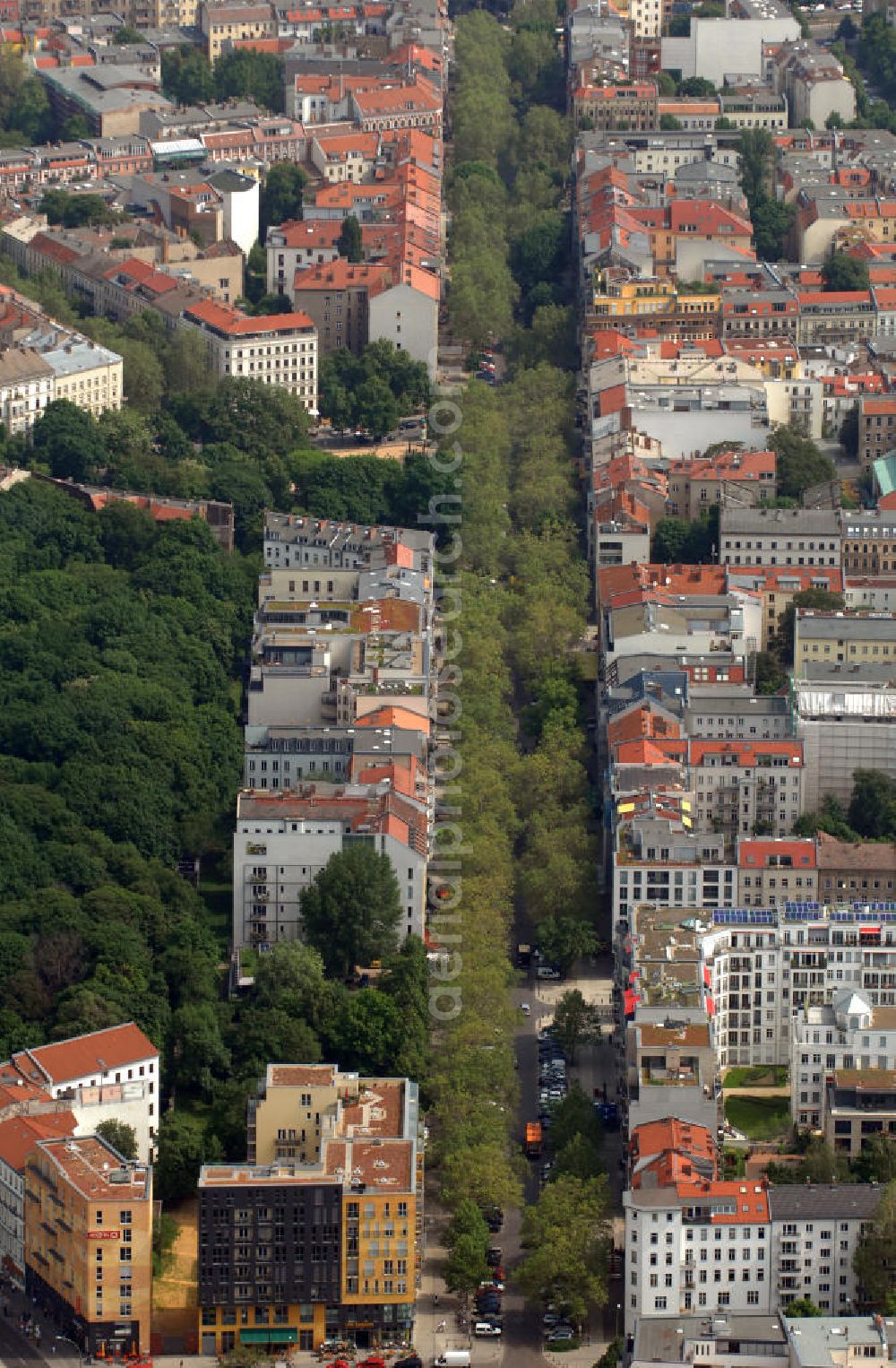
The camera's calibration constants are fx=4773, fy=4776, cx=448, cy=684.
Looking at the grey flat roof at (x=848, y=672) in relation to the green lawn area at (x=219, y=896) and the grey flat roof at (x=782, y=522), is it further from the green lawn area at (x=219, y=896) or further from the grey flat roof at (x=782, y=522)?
the green lawn area at (x=219, y=896)

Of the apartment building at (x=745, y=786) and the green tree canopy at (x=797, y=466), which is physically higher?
the green tree canopy at (x=797, y=466)

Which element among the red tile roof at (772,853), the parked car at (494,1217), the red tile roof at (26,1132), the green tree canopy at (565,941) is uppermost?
the red tile roof at (772,853)

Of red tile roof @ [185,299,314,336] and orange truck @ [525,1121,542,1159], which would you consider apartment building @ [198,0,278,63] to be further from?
orange truck @ [525,1121,542,1159]

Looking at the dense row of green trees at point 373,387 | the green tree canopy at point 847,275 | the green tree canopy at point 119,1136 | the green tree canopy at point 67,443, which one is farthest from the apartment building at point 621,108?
the green tree canopy at point 119,1136

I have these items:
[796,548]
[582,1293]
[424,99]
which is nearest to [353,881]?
[582,1293]

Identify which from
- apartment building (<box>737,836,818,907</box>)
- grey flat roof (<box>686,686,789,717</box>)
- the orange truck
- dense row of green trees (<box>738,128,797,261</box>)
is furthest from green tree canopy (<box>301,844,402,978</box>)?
dense row of green trees (<box>738,128,797,261</box>)

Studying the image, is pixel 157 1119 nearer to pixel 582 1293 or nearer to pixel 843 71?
pixel 582 1293

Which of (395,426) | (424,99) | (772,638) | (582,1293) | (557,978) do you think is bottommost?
(582,1293)
